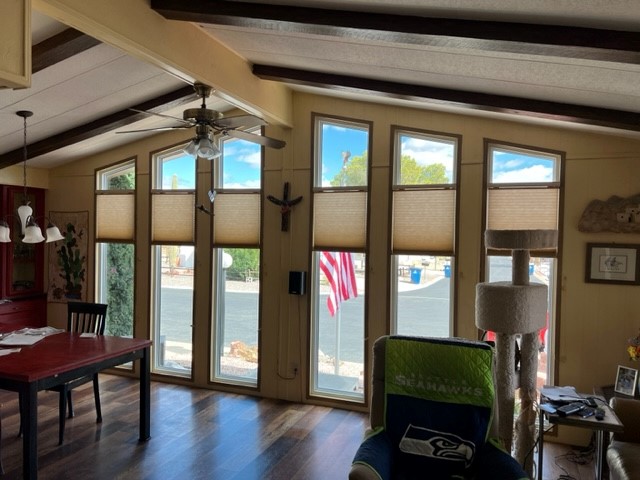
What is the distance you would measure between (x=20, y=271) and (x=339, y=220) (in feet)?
13.3

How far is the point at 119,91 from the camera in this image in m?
4.08

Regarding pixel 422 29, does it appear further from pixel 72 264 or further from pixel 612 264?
pixel 72 264

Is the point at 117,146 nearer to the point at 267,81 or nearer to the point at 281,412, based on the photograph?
the point at 267,81

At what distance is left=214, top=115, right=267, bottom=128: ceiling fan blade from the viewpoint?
3040 mm

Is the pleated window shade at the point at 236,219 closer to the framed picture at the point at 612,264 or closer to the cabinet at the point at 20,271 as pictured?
the cabinet at the point at 20,271

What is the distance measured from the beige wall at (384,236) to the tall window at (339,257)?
0.11 meters

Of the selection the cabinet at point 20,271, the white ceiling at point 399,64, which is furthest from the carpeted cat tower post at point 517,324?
the cabinet at point 20,271

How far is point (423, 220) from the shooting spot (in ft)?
14.4

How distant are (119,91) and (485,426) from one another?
382 centimetres

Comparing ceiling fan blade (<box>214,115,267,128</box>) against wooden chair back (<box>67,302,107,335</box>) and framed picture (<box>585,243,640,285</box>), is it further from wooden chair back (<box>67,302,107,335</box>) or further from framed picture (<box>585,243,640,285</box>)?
framed picture (<box>585,243,640,285</box>)

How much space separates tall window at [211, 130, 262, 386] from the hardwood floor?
428mm

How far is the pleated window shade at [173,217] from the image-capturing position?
17.5 feet

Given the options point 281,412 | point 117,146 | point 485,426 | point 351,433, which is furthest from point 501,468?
point 117,146

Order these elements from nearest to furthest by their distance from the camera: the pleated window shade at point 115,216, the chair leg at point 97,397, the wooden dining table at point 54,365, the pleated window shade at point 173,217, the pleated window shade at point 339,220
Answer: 1. the wooden dining table at point 54,365
2. the chair leg at point 97,397
3. the pleated window shade at point 339,220
4. the pleated window shade at point 173,217
5. the pleated window shade at point 115,216
